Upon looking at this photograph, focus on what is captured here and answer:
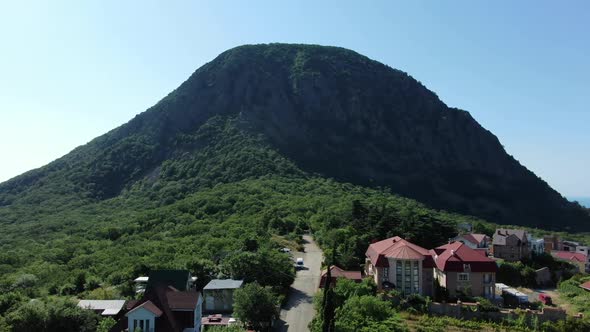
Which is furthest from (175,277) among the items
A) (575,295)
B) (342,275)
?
(575,295)

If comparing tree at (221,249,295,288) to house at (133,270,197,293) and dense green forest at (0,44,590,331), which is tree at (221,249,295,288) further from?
house at (133,270,197,293)

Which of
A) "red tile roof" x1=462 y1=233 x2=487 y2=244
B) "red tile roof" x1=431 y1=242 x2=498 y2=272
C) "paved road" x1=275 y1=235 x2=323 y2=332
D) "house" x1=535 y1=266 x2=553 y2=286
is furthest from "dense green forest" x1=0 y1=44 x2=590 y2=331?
"house" x1=535 y1=266 x2=553 y2=286

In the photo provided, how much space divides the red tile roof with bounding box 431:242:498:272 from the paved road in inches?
492

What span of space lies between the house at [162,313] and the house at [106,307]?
5193 mm

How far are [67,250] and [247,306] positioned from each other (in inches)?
1942

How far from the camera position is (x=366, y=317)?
3388cm

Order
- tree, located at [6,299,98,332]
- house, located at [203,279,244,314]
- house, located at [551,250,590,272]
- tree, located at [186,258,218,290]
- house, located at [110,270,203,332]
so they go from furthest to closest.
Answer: house, located at [551,250,590,272] < tree, located at [186,258,218,290] < house, located at [203,279,244,314] < tree, located at [6,299,98,332] < house, located at [110,270,203,332]

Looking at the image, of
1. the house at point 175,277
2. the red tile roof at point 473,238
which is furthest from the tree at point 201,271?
the red tile roof at point 473,238

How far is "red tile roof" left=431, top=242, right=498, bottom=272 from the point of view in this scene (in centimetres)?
4356

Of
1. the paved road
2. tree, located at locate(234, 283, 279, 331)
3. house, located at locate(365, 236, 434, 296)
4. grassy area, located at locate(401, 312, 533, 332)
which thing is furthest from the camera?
house, located at locate(365, 236, 434, 296)

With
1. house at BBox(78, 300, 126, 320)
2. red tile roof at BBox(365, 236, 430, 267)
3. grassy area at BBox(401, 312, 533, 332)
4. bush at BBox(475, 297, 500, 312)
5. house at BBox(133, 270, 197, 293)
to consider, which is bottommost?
grassy area at BBox(401, 312, 533, 332)

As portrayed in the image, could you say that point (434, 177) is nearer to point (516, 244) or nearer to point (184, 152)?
point (184, 152)

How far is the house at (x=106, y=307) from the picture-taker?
35.7 m

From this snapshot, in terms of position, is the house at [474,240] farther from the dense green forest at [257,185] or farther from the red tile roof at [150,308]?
the red tile roof at [150,308]
